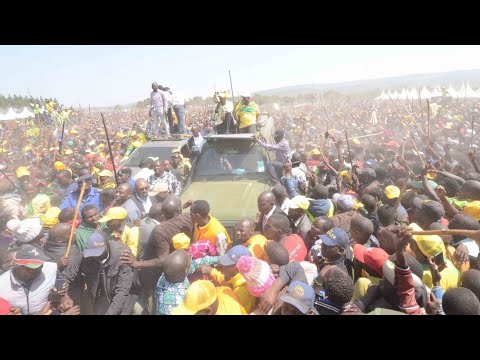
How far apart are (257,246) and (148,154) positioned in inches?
207

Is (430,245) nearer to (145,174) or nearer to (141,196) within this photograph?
(141,196)

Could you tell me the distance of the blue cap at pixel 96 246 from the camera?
3082 mm

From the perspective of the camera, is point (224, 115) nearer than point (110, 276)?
No

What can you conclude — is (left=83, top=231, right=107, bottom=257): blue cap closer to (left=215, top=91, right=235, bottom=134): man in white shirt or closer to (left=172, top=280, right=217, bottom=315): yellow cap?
(left=172, top=280, right=217, bottom=315): yellow cap

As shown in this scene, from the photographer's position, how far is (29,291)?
300cm

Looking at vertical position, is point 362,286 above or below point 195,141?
below

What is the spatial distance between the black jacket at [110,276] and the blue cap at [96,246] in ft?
0.36

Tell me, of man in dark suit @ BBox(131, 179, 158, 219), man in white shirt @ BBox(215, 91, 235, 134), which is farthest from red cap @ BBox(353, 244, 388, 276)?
man in white shirt @ BBox(215, 91, 235, 134)

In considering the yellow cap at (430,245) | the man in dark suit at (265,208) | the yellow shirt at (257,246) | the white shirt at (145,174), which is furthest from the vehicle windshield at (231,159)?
the yellow cap at (430,245)

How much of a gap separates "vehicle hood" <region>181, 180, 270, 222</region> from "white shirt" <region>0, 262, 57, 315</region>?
2.21 meters

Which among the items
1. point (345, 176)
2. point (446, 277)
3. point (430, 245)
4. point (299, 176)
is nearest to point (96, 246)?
point (430, 245)

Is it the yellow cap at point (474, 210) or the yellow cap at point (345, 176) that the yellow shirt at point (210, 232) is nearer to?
the yellow cap at point (474, 210)

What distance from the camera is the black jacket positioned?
10.4ft
